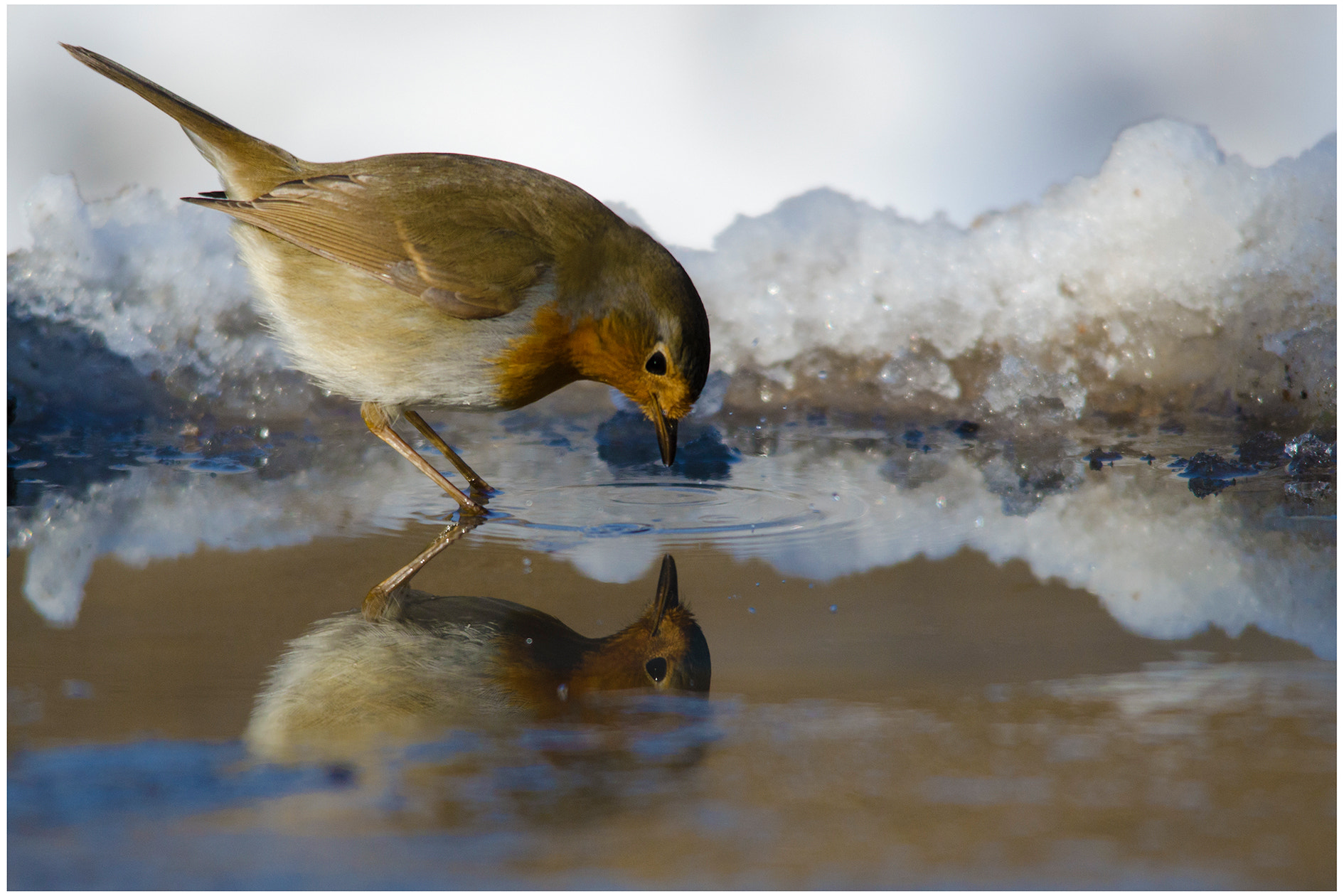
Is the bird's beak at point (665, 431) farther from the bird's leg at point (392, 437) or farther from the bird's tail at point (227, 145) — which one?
the bird's tail at point (227, 145)

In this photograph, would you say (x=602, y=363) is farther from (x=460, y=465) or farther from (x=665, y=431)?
(x=460, y=465)

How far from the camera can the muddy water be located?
174cm

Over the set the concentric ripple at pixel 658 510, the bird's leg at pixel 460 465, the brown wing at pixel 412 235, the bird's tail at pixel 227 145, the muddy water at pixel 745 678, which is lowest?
the muddy water at pixel 745 678

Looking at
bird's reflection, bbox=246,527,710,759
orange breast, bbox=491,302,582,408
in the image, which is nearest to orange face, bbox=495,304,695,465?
orange breast, bbox=491,302,582,408

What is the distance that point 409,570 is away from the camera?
2906 mm

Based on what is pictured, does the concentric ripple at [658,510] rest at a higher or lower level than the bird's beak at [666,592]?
higher

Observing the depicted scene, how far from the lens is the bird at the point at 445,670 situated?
6.95 ft

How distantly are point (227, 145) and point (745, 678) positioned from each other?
98.8 inches

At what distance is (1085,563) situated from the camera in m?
3.02

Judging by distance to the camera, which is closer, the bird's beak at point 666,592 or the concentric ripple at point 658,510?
the bird's beak at point 666,592

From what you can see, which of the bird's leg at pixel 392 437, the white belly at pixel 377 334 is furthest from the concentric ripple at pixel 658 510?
the white belly at pixel 377 334

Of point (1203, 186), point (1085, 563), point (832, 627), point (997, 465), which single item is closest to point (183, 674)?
point (832, 627)

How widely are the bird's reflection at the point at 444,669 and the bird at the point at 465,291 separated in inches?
31.4

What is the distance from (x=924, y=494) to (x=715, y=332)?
1.53 meters
